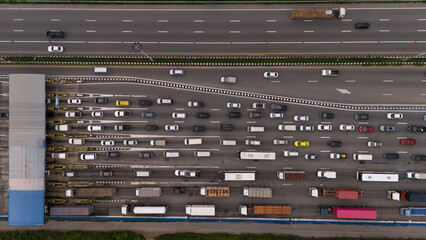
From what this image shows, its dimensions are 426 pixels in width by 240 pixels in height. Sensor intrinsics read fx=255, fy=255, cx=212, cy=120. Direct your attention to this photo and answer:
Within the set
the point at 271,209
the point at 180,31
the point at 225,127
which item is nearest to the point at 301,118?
the point at 225,127

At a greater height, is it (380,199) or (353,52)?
(353,52)

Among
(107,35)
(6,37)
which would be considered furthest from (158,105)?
(6,37)

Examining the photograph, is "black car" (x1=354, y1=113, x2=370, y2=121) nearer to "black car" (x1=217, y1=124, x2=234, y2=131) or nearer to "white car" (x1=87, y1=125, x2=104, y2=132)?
"black car" (x1=217, y1=124, x2=234, y2=131)

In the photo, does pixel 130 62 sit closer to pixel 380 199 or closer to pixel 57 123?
pixel 57 123

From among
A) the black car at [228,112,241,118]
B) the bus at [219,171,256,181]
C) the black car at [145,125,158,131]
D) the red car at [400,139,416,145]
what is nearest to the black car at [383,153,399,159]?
the red car at [400,139,416,145]

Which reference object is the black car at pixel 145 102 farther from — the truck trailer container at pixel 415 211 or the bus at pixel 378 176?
the truck trailer container at pixel 415 211

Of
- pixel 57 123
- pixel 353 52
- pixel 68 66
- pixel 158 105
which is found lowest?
pixel 57 123

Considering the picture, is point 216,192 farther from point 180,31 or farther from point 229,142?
point 180,31
